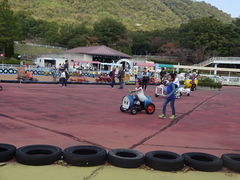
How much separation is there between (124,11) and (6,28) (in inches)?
3442

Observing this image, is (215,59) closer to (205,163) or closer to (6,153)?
(205,163)

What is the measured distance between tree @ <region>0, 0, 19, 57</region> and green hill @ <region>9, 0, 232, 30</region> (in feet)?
187

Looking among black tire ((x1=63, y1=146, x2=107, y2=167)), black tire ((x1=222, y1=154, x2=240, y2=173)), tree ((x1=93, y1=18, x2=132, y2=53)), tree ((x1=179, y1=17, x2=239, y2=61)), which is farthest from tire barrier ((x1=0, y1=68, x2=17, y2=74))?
tree ((x1=179, y1=17, x2=239, y2=61))

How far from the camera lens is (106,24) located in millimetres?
76438

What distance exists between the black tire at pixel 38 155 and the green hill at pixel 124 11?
4144 inches

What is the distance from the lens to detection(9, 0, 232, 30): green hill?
116 m

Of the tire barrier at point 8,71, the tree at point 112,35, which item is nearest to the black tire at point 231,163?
the tire barrier at point 8,71

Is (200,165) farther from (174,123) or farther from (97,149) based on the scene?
(174,123)

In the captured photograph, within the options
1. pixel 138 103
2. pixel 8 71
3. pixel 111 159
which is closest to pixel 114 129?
pixel 111 159

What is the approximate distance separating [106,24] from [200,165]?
74.3m

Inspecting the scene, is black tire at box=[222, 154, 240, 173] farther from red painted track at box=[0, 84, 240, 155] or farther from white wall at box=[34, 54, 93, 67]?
white wall at box=[34, 54, 93, 67]

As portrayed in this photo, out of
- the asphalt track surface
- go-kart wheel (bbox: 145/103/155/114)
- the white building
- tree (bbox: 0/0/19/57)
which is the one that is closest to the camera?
the asphalt track surface

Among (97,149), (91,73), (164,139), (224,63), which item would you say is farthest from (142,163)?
(224,63)

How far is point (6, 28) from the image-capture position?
51125 mm
